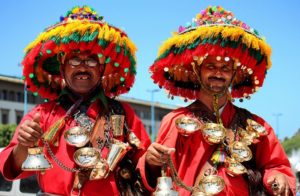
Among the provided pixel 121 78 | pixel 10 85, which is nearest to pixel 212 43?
pixel 121 78

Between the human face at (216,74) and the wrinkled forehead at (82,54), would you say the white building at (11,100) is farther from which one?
the human face at (216,74)

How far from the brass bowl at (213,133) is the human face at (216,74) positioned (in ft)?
0.98

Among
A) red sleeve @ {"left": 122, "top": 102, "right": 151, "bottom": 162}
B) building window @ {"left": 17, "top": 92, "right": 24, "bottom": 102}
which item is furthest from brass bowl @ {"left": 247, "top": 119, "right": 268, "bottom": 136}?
building window @ {"left": 17, "top": 92, "right": 24, "bottom": 102}

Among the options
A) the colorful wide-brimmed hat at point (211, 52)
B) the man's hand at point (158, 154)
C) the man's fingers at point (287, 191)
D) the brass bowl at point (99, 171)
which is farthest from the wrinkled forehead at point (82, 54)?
the man's fingers at point (287, 191)

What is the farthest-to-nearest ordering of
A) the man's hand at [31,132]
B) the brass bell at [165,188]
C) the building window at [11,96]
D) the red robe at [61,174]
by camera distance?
the building window at [11,96], the red robe at [61,174], the man's hand at [31,132], the brass bell at [165,188]

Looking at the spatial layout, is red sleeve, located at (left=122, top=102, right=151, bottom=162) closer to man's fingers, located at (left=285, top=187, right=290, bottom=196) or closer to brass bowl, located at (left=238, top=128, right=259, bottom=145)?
brass bowl, located at (left=238, top=128, right=259, bottom=145)

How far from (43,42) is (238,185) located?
1897mm

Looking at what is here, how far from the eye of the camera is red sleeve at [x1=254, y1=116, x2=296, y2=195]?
378 cm

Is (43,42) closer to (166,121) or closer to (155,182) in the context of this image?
(166,121)

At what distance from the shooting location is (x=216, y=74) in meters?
3.89

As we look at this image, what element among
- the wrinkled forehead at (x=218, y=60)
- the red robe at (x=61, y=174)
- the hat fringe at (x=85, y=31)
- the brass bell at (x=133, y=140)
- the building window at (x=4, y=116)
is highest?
the hat fringe at (x=85, y=31)

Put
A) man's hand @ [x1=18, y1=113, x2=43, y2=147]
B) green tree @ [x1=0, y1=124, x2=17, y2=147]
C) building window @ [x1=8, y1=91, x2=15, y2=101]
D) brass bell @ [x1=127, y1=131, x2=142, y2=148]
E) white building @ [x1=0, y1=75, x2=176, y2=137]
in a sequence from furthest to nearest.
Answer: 1. building window @ [x1=8, y1=91, x2=15, y2=101]
2. white building @ [x1=0, y1=75, x2=176, y2=137]
3. green tree @ [x1=0, y1=124, x2=17, y2=147]
4. brass bell @ [x1=127, y1=131, x2=142, y2=148]
5. man's hand @ [x1=18, y1=113, x2=43, y2=147]

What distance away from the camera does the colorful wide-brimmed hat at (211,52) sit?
3.85m

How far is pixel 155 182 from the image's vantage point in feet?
12.1
